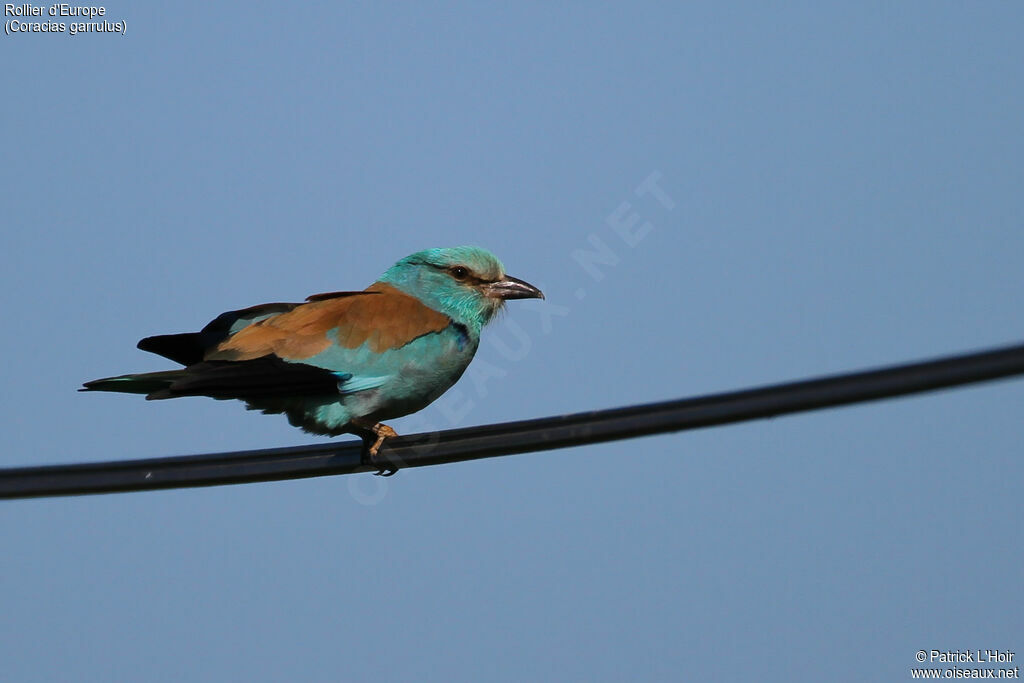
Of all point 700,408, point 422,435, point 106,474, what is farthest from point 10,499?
point 700,408

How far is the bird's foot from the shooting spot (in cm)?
649

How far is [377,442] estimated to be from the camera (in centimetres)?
674

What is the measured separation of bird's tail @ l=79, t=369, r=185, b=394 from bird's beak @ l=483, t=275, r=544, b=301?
7.67ft

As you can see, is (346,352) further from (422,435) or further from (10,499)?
(10,499)

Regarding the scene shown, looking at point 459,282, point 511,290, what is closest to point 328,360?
point 459,282

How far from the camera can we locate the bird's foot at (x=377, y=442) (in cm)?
649

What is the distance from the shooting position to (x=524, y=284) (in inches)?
335

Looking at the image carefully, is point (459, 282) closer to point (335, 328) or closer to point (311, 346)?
point (335, 328)

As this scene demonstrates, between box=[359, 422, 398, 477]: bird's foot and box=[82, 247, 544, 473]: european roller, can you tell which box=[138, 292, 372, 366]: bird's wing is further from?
box=[359, 422, 398, 477]: bird's foot

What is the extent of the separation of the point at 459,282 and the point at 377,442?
1.82 metres

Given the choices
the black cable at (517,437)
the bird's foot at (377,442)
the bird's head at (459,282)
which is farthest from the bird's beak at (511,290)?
the black cable at (517,437)

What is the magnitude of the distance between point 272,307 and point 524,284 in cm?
178

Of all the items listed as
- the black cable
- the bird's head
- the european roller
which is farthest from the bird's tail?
the bird's head

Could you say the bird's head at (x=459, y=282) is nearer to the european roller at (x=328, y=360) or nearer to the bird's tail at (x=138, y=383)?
the european roller at (x=328, y=360)
